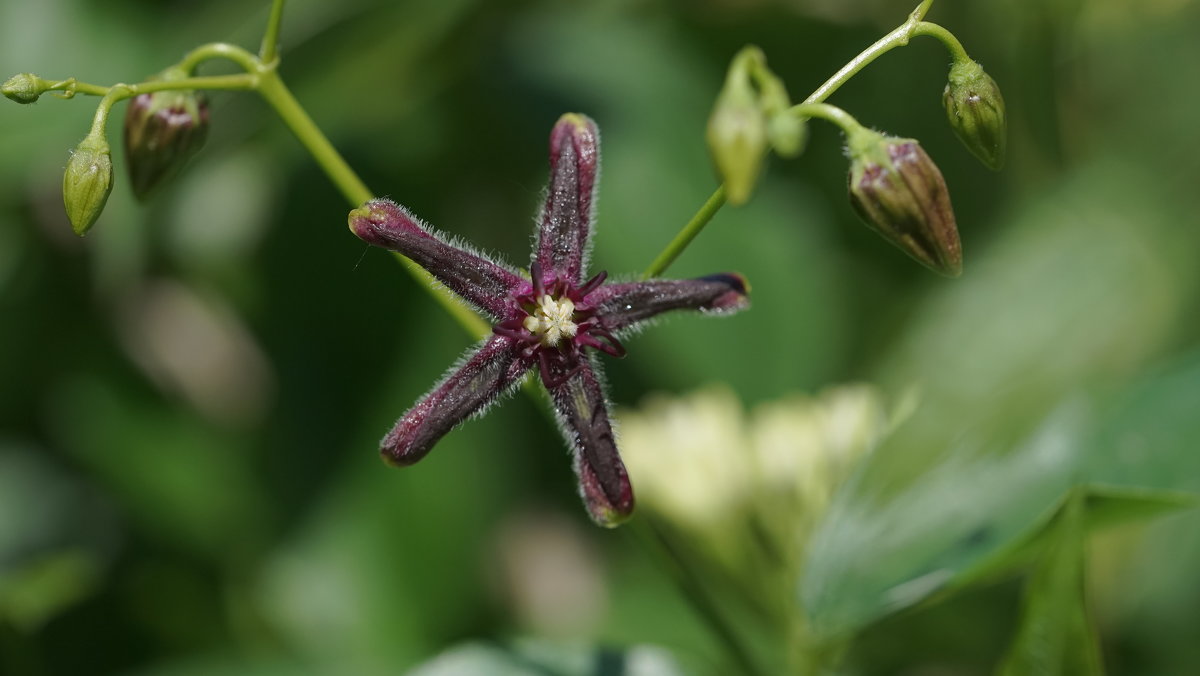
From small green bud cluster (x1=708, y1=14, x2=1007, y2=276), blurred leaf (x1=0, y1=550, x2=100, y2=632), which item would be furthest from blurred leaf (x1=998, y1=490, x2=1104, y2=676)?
blurred leaf (x1=0, y1=550, x2=100, y2=632)

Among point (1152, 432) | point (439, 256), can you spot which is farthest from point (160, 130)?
point (1152, 432)

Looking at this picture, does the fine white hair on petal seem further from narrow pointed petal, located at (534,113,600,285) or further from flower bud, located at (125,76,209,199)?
flower bud, located at (125,76,209,199)

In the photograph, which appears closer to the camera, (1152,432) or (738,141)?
(738,141)

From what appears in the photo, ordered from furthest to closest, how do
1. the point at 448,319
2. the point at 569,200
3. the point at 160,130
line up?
the point at 448,319 → the point at 160,130 → the point at 569,200

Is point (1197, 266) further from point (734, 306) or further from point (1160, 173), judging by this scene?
point (734, 306)

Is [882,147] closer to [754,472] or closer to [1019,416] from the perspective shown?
[1019,416]
